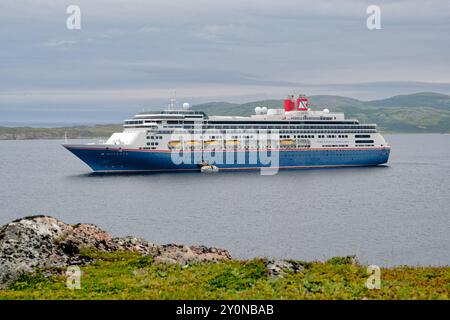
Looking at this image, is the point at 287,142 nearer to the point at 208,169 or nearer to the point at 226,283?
the point at 208,169

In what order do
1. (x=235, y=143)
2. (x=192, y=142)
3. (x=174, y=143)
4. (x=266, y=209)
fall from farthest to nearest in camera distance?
(x=235, y=143) < (x=192, y=142) < (x=174, y=143) < (x=266, y=209)

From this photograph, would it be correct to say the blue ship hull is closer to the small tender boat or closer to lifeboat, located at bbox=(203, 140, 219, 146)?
the small tender boat

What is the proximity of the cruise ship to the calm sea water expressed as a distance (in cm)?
424

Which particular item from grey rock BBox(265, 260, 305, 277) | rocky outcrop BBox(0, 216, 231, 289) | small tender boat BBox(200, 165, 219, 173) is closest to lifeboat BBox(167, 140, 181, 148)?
small tender boat BBox(200, 165, 219, 173)

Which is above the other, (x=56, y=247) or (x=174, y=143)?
(x=174, y=143)

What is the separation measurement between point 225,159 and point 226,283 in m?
83.9

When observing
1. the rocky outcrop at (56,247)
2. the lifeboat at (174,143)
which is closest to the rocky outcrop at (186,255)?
the rocky outcrop at (56,247)

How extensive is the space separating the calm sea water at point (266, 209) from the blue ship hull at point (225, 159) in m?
3.27

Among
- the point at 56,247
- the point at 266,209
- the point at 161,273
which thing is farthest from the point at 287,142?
the point at 161,273

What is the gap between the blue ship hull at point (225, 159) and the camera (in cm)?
9019

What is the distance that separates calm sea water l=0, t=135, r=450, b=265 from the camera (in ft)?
127

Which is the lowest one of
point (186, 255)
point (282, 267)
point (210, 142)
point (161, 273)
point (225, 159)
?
point (225, 159)

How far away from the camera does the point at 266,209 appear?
5697cm
